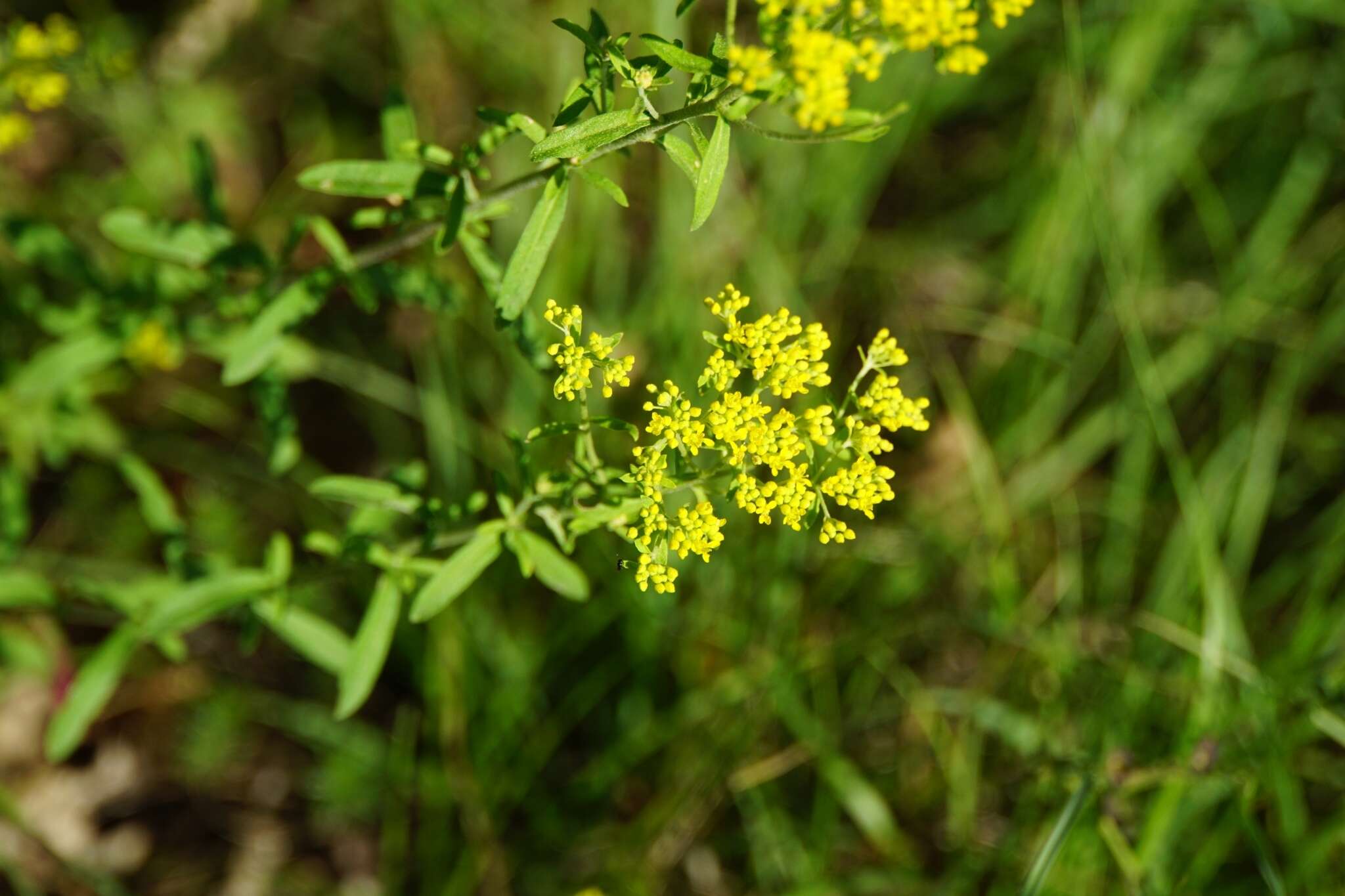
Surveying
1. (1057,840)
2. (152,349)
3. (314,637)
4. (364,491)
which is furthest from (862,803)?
→ (152,349)

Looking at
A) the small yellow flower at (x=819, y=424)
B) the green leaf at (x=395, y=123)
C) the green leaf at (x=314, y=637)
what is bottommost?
the green leaf at (x=314, y=637)

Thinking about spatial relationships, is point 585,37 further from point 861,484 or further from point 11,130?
point 11,130

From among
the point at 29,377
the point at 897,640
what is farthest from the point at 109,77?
the point at 897,640

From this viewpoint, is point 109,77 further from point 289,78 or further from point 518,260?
point 518,260

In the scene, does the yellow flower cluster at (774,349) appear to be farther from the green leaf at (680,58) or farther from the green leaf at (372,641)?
the green leaf at (372,641)

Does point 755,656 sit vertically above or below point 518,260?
below

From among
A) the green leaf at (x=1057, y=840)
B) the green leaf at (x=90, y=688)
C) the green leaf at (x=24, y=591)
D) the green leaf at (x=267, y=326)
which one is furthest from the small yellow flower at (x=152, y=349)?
the green leaf at (x=1057, y=840)

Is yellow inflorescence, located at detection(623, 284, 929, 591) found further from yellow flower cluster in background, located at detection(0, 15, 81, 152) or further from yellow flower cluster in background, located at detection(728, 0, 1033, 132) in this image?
yellow flower cluster in background, located at detection(0, 15, 81, 152)
